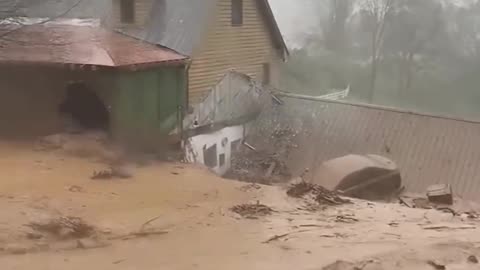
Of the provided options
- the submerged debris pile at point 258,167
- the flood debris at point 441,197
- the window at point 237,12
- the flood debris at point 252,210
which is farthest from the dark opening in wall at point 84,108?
the flood debris at point 441,197

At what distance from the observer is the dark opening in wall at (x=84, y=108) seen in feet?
46.0

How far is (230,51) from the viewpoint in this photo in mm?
19297

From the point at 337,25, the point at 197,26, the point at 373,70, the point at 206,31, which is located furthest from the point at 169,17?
the point at 337,25

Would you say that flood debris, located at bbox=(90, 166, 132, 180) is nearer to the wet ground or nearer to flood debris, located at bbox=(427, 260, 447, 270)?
the wet ground

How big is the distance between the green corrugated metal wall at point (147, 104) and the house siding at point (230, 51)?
3675mm

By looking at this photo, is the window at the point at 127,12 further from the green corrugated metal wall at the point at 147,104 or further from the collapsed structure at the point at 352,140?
the green corrugated metal wall at the point at 147,104

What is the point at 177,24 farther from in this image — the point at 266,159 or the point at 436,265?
the point at 436,265

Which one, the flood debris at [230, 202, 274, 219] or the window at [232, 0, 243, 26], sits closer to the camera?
the flood debris at [230, 202, 274, 219]

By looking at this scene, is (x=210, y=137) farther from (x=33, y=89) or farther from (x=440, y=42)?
(x=440, y=42)

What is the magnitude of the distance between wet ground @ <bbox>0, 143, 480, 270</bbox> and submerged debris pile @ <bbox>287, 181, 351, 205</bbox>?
0.19 m

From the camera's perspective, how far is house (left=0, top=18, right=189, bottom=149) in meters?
12.9

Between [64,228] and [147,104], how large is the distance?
627 centimetres

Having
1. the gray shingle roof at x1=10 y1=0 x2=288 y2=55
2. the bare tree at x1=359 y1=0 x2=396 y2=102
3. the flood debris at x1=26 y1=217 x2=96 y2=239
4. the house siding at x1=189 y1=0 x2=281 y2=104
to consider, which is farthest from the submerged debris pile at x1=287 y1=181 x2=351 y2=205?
the bare tree at x1=359 y1=0 x2=396 y2=102

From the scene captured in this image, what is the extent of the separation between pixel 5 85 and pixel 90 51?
1.74 m
